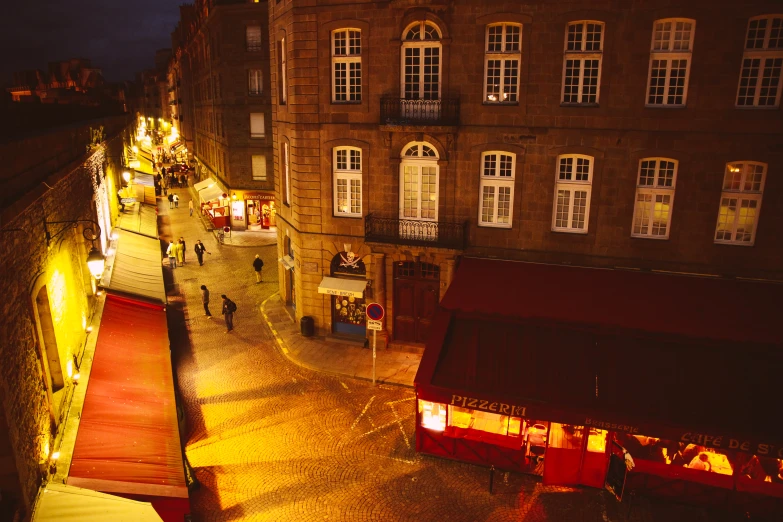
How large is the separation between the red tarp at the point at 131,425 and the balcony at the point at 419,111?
10.0 metres

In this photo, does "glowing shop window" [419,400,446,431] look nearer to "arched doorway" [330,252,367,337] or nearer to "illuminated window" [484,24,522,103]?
"arched doorway" [330,252,367,337]

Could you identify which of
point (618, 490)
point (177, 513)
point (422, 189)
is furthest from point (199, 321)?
point (618, 490)

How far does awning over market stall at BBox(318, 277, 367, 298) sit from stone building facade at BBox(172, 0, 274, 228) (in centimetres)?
2018

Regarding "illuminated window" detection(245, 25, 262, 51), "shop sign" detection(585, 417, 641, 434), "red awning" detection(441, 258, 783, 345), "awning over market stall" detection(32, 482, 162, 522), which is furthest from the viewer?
"illuminated window" detection(245, 25, 262, 51)

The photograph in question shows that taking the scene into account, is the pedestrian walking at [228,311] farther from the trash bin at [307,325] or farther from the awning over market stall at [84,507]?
the awning over market stall at [84,507]

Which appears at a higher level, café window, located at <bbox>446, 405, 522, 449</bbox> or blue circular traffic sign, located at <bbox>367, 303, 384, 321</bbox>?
blue circular traffic sign, located at <bbox>367, 303, 384, 321</bbox>

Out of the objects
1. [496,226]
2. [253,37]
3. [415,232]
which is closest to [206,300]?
[415,232]

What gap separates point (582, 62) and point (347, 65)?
7.65 meters

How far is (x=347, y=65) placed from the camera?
18.3m

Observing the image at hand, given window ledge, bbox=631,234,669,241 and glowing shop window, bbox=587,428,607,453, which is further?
window ledge, bbox=631,234,669,241

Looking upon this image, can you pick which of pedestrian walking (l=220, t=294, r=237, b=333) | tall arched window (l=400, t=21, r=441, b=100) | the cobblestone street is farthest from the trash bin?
tall arched window (l=400, t=21, r=441, b=100)

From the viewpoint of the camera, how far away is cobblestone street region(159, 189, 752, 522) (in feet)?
39.2

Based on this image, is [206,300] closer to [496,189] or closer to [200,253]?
[200,253]

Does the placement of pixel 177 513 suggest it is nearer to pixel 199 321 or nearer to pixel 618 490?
pixel 618 490
